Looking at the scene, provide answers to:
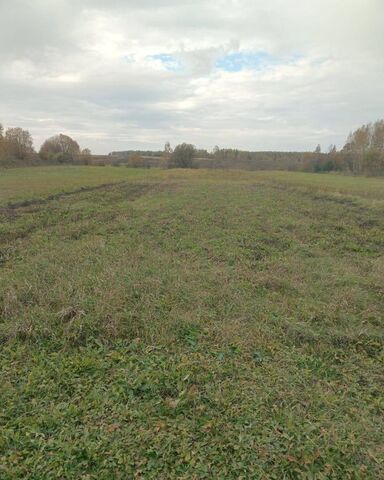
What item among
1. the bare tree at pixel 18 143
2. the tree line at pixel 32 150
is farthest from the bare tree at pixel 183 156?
the bare tree at pixel 18 143

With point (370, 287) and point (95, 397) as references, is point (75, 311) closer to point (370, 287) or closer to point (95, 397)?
point (95, 397)

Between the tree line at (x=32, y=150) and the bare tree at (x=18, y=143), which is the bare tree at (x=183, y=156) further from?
the bare tree at (x=18, y=143)

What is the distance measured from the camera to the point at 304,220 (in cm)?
1376

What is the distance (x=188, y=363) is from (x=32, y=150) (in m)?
78.1

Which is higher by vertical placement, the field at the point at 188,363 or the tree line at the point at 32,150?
the tree line at the point at 32,150

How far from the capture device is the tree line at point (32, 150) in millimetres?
61075

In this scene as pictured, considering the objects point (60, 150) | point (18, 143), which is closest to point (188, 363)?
point (18, 143)

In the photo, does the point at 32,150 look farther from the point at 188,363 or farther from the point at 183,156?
the point at 188,363

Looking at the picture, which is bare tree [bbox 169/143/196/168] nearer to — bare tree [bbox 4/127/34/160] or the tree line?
the tree line

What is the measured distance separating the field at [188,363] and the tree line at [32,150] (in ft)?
203

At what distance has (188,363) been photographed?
13.2 ft

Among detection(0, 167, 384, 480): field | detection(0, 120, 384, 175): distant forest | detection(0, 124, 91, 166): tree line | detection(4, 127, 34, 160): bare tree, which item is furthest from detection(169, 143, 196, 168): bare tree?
detection(0, 167, 384, 480): field

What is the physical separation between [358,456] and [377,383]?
132 centimetres

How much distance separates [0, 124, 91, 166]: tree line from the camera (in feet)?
200
